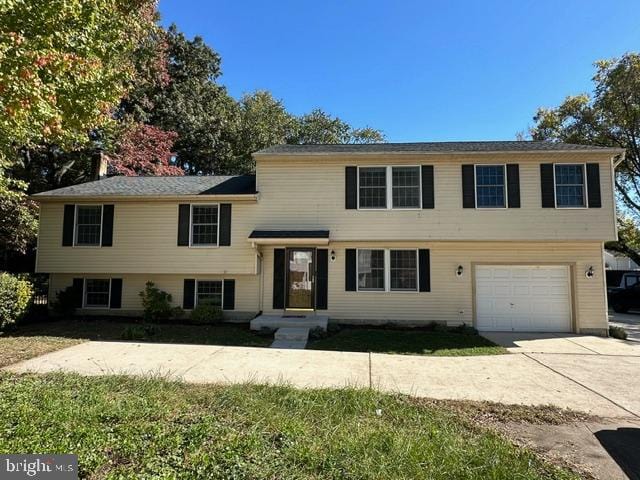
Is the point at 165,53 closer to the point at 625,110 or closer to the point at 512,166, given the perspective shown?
the point at 512,166

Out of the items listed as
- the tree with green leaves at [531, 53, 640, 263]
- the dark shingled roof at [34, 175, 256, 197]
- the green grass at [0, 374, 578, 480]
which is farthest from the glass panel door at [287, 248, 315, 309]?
the tree with green leaves at [531, 53, 640, 263]

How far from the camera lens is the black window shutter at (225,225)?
12.5 meters

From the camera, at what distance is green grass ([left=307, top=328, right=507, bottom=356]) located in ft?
30.1

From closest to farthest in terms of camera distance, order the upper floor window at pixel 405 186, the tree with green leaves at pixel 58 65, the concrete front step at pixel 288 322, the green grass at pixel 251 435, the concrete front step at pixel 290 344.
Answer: the green grass at pixel 251 435
the tree with green leaves at pixel 58 65
the concrete front step at pixel 290 344
the concrete front step at pixel 288 322
the upper floor window at pixel 405 186

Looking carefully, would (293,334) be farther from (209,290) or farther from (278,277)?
(209,290)

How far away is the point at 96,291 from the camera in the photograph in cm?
1334

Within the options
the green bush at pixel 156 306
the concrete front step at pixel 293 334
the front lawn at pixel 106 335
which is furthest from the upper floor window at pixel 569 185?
the green bush at pixel 156 306

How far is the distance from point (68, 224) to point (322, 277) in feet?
28.7

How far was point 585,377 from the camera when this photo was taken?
698 centimetres

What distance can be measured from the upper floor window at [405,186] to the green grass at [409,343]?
4.02 m

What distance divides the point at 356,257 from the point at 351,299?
1.36 meters

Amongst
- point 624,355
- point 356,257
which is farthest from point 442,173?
point 624,355

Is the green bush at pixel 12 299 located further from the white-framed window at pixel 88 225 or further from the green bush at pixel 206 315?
the green bush at pixel 206 315

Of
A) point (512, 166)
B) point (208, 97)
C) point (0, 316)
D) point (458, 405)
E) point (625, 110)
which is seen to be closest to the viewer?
point (458, 405)
